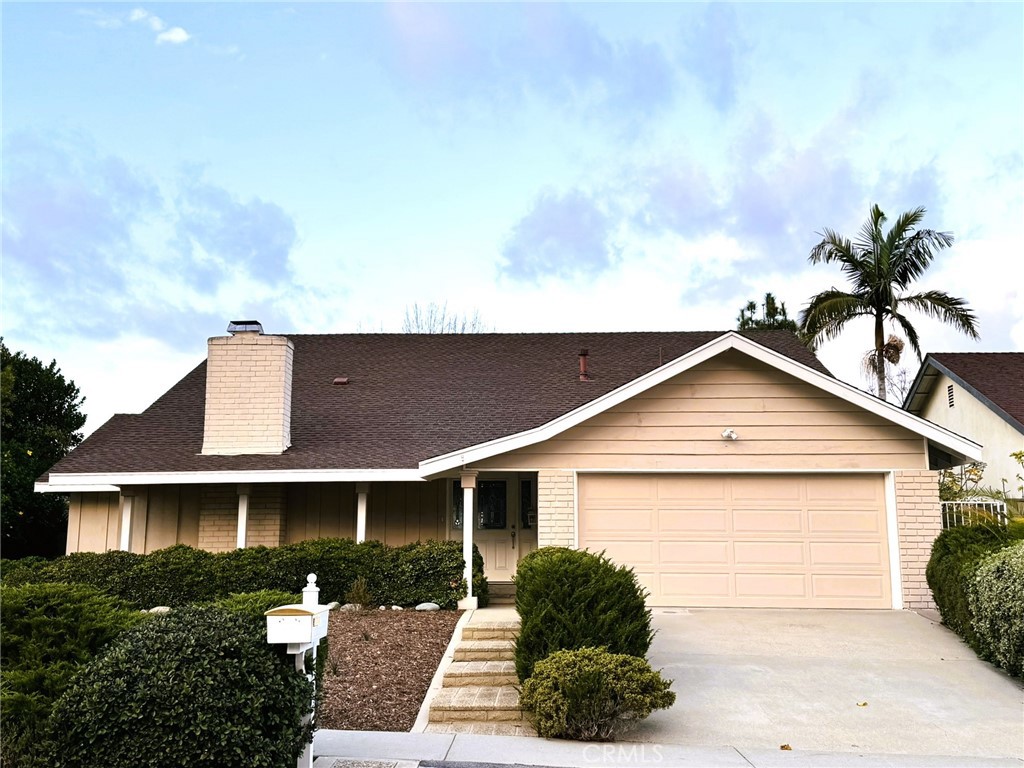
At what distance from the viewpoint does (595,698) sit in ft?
22.3

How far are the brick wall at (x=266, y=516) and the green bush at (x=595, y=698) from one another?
8.85 meters

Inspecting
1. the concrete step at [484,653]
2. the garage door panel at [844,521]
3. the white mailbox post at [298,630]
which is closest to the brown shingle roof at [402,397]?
the garage door panel at [844,521]

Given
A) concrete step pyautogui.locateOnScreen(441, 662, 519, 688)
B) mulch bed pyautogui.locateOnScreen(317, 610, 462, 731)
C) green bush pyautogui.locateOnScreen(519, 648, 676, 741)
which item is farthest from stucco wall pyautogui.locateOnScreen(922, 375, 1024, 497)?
green bush pyautogui.locateOnScreen(519, 648, 676, 741)

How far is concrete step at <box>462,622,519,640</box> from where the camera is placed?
970 cm

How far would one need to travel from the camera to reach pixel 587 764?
239 inches

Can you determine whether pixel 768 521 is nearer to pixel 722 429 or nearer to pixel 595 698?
pixel 722 429

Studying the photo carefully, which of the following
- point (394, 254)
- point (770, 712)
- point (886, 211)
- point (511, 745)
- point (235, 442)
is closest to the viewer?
point (511, 745)

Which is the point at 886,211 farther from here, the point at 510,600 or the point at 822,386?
the point at 510,600

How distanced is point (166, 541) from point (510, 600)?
6.90 meters

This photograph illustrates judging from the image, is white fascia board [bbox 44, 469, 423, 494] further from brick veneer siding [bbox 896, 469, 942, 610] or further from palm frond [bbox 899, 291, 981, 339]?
palm frond [bbox 899, 291, 981, 339]

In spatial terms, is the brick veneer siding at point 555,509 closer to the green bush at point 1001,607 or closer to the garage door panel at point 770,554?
the garage door panel at point 770,554

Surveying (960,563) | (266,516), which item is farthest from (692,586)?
(266,516)

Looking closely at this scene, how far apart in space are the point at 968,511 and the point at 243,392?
12.5m

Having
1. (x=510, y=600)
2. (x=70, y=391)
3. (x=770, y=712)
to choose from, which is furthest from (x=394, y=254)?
(x=70, y=391)
